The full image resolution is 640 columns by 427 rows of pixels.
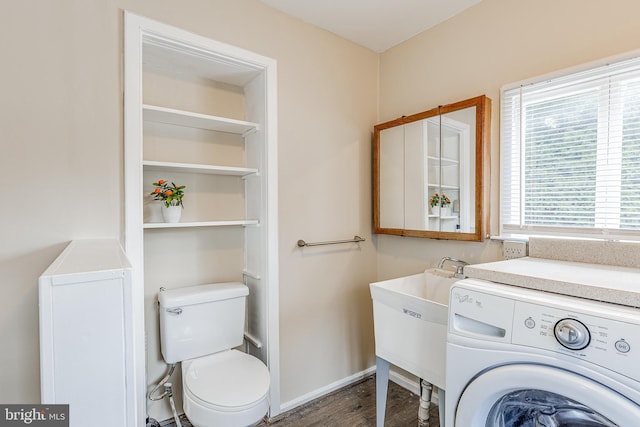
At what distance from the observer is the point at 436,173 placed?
2020 millimetres

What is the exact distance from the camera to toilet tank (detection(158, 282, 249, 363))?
1700mm

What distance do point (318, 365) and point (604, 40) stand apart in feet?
7.70

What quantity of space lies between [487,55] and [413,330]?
158 cm

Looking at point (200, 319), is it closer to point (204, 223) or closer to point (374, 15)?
point (204, 223)

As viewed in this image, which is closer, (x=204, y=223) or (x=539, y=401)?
(x=539, y=401)

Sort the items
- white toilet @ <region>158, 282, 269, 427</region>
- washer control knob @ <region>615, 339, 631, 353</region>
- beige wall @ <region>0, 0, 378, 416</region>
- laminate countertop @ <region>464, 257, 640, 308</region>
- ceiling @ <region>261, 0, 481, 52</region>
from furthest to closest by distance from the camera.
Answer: ceiling @ <region>261, 0, 481, 52</region>, white toilet @ <region>158, 282, 269, 427</region>, beige wall @ <region>0, 0, 378, 416</region>, laminate countertop @ <region>464, 257, 640, 308</region>, washer control knob @ <region>615, 339, 631, 353</region>

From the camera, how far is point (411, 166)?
2145mm

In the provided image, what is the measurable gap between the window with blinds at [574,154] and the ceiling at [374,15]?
0.68 metres

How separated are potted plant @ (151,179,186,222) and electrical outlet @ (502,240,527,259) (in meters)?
1.77

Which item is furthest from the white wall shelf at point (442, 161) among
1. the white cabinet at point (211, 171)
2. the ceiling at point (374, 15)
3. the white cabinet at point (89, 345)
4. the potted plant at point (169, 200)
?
the white cabinet at point (89, 345)

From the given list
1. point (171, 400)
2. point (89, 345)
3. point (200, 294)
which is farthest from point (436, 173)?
point (171, 400)

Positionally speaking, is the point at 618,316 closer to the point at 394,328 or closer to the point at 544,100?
the point at 394,328

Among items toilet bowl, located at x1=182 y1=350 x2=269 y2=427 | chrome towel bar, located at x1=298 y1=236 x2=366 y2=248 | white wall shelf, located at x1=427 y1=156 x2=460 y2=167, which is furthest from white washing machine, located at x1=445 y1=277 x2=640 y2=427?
chrome towel bar, located at x1=298 y1=236 x2=366 y2=248

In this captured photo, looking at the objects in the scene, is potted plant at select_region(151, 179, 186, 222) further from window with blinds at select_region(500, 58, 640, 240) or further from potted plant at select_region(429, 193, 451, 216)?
window with blinds at select_region(500, 58, 640, 240)
